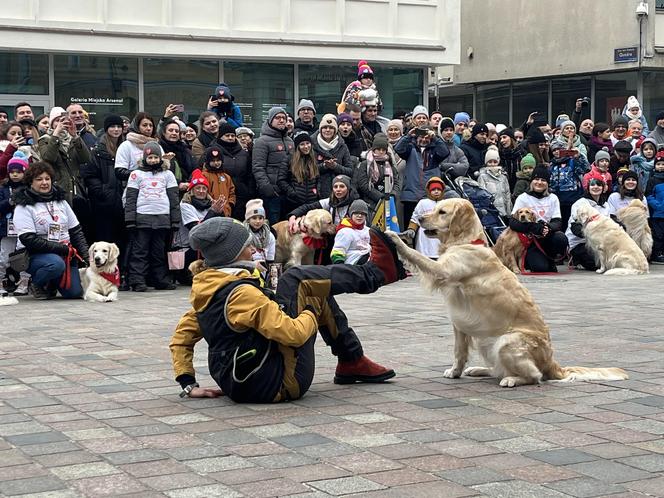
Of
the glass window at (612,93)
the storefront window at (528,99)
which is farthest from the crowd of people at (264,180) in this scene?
the storefront window at (528,99)

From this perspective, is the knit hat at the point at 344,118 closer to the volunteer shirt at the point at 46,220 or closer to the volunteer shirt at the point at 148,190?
the volunteer shirt at the point at 148,190

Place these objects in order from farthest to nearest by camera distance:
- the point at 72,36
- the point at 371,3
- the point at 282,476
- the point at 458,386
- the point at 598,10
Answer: the point at 598,10, the point at 371,3, the point at 72,36, the point at 458,386, the point at 282,476

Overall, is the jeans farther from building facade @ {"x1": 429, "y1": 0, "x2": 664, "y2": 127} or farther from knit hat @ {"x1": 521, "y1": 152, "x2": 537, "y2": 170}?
building facade @ {"x1": 429, "y1": 0, "x2": 664, "y2": 127}

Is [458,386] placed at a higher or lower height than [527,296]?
lower

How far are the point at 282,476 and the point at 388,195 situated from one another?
1046 centimetres

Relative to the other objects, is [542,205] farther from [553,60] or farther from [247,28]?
[553,60]

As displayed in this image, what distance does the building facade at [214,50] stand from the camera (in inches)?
869

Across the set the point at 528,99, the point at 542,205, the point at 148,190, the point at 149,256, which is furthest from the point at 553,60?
the point at 148,190

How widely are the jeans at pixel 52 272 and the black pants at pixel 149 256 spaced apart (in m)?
0.93

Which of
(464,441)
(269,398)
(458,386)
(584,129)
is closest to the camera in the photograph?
(464,441)

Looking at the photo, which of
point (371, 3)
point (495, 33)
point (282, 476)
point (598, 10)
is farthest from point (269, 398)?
point (495, 33)

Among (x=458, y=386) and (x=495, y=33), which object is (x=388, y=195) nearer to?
(x=458, y=386)

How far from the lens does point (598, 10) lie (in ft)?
98.6

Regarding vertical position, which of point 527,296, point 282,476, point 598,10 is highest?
point 598,10
